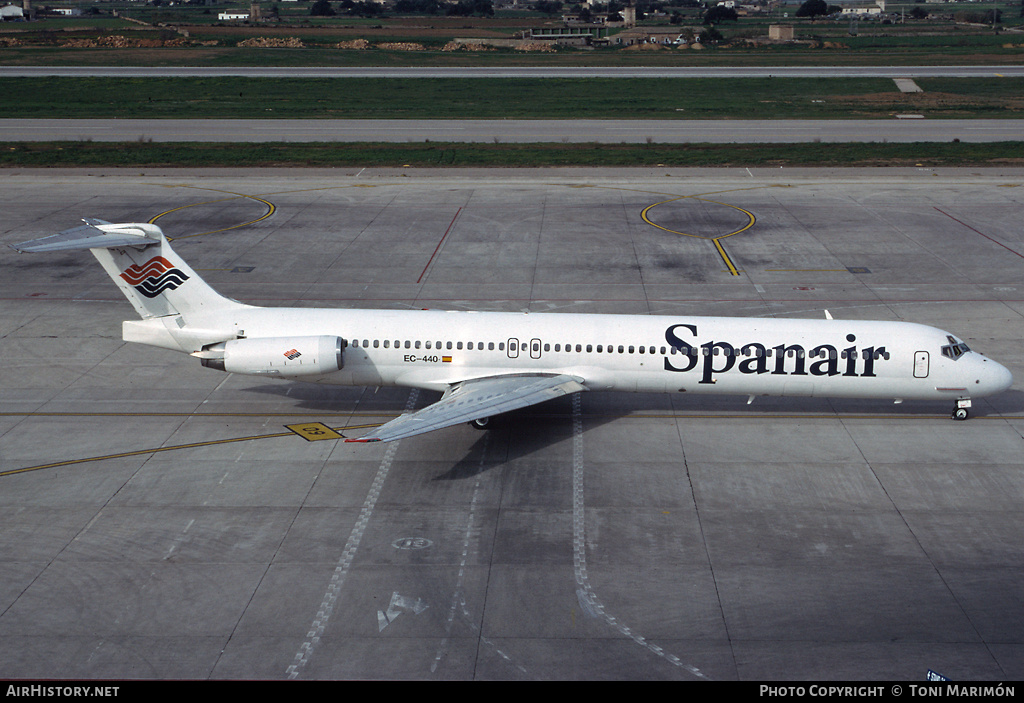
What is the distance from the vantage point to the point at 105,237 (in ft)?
86.5

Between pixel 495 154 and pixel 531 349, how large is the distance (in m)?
39.3

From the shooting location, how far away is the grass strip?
62438mm

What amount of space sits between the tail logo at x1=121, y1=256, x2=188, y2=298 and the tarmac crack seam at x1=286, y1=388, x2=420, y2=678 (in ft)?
27.0

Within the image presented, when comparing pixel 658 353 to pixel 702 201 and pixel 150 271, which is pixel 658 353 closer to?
pixel 150 271

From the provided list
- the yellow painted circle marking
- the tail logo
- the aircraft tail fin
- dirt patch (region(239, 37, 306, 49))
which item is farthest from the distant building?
the tail logo

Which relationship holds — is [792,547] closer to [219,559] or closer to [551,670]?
[551,670]

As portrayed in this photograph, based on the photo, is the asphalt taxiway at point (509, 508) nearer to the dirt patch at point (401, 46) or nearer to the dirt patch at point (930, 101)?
the dirt patch at point (930, 101)

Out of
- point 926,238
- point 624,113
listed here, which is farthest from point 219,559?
point 624,113

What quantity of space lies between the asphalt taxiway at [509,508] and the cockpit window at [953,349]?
2.18 meters

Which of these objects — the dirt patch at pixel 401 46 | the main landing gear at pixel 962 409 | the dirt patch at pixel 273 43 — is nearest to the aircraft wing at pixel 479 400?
the main landing gear at pixel 962 409

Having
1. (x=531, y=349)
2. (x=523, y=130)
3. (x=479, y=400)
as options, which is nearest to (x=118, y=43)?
(x=523, y=130)

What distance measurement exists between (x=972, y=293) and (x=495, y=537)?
27102mm

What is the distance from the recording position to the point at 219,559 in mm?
20578

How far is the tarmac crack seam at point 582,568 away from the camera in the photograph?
17.6 m
